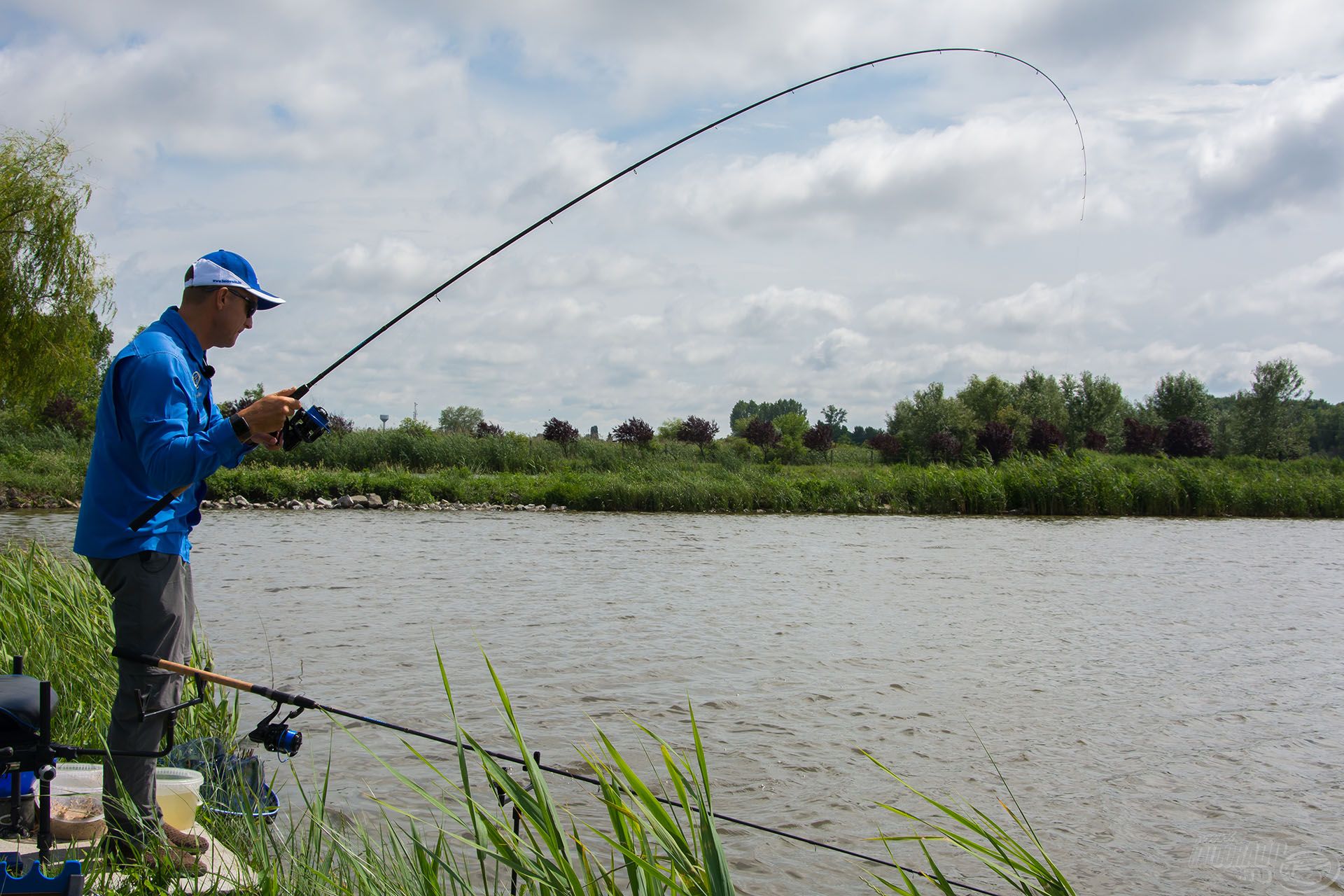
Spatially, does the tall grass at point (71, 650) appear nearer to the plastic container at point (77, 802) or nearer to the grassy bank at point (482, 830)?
the grassy bank at point (482, 830)

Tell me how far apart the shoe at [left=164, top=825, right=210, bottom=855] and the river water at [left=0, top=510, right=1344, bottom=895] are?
171 centimetres

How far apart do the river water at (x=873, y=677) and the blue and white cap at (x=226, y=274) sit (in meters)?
2.78

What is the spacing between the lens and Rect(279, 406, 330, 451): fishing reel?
3.51m

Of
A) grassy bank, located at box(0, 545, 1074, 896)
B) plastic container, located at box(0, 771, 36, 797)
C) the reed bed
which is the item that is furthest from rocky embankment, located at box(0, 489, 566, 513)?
plastic container, located at box(0, 771, 36, 797)

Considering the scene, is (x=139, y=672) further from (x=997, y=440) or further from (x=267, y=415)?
(x=997, y=440)

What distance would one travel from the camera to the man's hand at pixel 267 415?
318 centimetres

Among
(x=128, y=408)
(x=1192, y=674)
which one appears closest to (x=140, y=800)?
(x=128, y=408)

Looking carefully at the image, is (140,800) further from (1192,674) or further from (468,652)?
(1192,674)

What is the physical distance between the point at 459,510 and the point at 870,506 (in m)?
11.4

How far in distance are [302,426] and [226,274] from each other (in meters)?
0.57

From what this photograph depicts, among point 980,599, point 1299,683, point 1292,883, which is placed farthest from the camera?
point 980,599

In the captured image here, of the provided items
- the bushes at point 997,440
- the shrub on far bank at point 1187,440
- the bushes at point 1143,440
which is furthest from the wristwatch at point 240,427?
the shrub on far bank at point 1187,440

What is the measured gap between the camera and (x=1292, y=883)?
4.81 meters

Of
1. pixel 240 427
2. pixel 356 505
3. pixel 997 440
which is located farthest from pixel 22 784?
pixel 997 440
